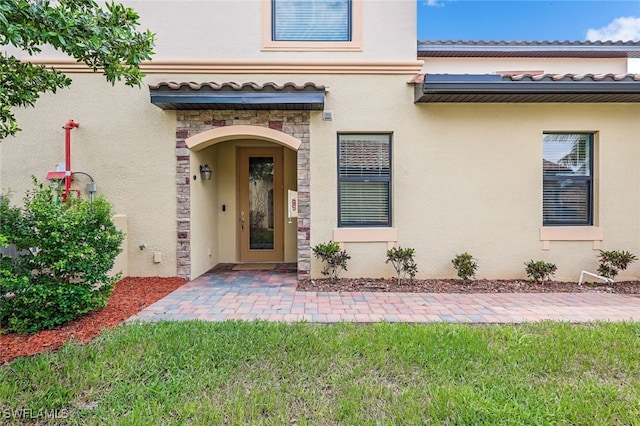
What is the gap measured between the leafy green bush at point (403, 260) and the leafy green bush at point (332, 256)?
34.7 inches

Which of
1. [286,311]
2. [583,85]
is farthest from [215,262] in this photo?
[583,85]

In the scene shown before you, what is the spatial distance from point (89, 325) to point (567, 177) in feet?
29.2

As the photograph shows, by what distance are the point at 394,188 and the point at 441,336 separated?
3575 millimetres

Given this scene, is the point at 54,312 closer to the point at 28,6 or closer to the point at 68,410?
the point at 68,410

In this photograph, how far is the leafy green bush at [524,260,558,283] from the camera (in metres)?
6.44

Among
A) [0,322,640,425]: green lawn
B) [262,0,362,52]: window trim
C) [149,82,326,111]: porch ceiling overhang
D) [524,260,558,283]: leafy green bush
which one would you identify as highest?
[262,0,362,52]: window trim

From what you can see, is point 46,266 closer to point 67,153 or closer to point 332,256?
point 67,153

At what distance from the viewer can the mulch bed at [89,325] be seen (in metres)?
3.67

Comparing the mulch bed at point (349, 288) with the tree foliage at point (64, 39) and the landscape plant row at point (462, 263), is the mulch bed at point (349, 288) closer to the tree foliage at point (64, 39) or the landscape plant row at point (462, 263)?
the landscape plant row at point (462, 263)

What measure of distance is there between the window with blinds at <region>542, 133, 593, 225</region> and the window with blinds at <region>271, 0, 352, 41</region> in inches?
195

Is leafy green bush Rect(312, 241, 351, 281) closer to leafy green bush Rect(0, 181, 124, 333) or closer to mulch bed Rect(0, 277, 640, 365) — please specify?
mulch bed Rect(0, 277, 640, 365)

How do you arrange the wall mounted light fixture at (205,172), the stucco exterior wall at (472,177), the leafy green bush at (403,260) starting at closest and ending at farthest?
the leafy green bush at (403,260), the stucco exterior wall at (472,177), the wall mounted light fixture at (205,172)

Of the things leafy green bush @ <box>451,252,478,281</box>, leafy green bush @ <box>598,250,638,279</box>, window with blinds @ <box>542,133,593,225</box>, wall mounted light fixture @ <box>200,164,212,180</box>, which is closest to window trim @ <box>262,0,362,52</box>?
wall mounted light fixture @ <box>200,164,212,180</box>

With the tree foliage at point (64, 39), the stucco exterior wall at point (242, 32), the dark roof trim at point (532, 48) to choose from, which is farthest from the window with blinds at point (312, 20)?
the tree foliage at point (64, 39)
